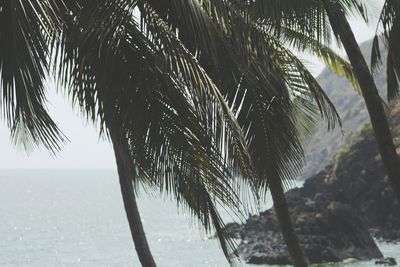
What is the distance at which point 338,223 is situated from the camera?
56281mm

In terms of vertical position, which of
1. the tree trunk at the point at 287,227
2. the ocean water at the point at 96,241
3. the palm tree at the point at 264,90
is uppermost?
the ocean water at the point at 96,241

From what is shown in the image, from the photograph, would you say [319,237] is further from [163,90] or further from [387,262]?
[163,90]

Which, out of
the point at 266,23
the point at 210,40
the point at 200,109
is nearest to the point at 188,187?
the point at 200,109

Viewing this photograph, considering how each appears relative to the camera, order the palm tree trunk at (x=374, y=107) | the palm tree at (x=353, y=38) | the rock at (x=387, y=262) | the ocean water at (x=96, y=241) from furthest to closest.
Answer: the ocean water at (x=96, y=241) < the rock at (x=387, y=262) < the palm tree trunk at (x=374, y=107) < the palm tree at (x=353, y=38)

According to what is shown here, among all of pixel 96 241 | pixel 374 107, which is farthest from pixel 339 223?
pixel 96 241

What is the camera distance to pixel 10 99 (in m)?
7.25

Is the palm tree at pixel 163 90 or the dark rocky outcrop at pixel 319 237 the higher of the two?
the dark rocky outcrop at pixel 319 237

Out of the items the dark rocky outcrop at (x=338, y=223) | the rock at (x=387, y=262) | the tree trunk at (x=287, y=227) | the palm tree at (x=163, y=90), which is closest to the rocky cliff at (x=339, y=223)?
the dark rocky outcrop at (x=338, y=223)

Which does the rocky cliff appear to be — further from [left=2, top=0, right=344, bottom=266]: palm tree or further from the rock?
[left=2, top=0, right=344, bottom=266]: palm tree

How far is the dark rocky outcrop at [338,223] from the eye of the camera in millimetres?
52594

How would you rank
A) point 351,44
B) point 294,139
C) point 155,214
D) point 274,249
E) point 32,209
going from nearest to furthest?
1. point 294,139
2. point 351,44
3. point 274,249
4. point 155,214
5. point 32,209

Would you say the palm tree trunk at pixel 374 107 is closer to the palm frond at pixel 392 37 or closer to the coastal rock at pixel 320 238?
the palm frond at pixel 392 37

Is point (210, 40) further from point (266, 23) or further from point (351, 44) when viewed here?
point (351, 44)

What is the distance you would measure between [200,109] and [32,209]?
186247 millimetres
